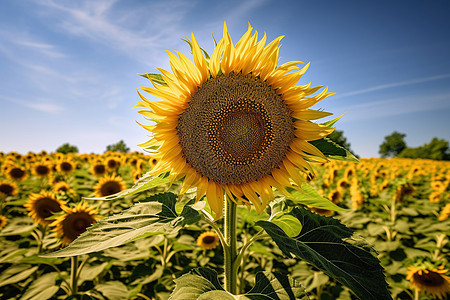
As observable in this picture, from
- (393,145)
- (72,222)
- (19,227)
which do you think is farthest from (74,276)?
(393,145)

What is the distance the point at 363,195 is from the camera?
18.9 ft

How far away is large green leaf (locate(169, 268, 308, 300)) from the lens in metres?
1.10

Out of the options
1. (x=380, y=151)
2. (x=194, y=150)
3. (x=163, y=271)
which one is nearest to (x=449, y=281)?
(x=163, y=271)

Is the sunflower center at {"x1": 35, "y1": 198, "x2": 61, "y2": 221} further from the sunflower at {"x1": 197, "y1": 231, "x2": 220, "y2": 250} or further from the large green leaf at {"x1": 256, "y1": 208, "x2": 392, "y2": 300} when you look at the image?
the large green leaf at {"x1": 256, "y1": 208, "x2": 392, "y2": 300}

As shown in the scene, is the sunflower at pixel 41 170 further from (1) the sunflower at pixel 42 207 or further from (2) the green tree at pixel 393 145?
(2) the green tree at pixel 393 145

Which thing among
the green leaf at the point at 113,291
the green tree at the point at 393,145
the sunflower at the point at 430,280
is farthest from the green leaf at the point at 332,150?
the green tree at the point at 393,145

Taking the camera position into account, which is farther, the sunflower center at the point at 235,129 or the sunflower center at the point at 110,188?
the sunflower center at the point at 110,188

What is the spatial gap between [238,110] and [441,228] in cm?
499

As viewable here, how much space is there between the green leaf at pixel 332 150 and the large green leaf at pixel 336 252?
317 millimetres

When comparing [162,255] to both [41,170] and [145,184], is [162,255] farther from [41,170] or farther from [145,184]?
[41,170]

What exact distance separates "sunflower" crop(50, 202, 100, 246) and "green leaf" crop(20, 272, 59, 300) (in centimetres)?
38

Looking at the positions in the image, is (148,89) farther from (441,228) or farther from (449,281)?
(441,228)

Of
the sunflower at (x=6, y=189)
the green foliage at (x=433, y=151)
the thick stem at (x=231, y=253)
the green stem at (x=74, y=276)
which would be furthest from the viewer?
the green foliage at (x=433, y=151)

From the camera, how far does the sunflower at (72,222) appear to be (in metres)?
2.96
